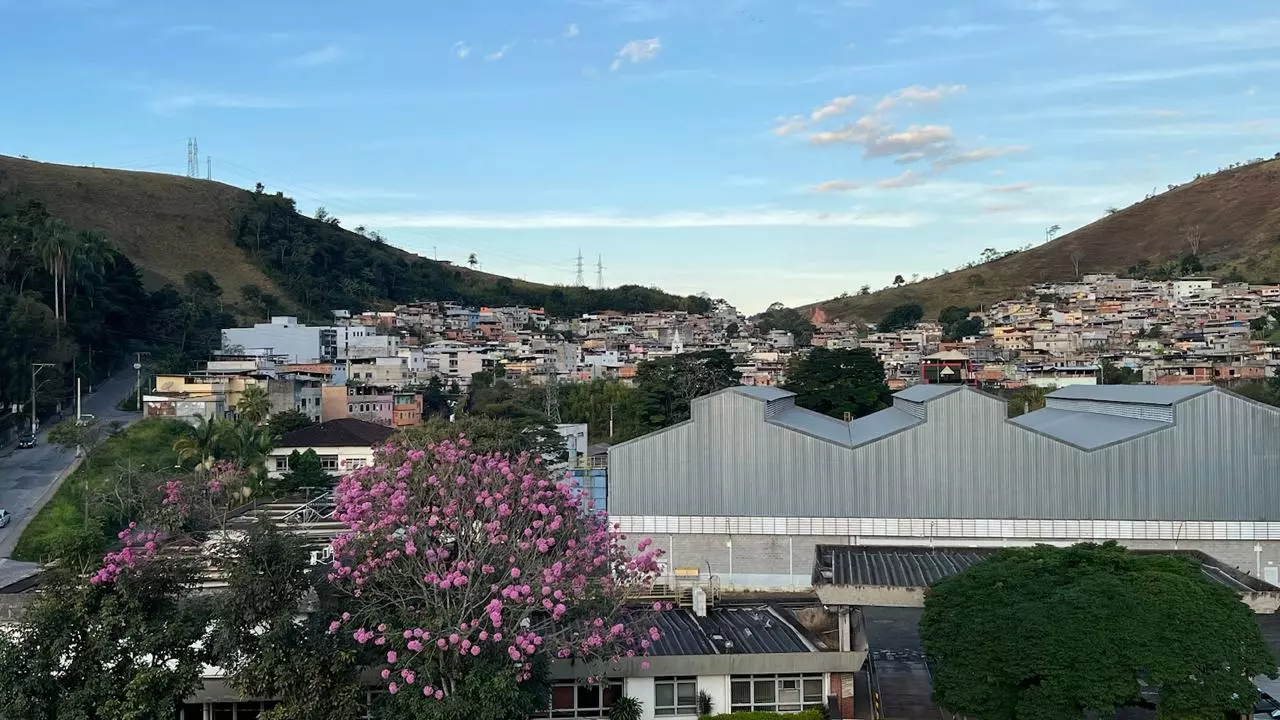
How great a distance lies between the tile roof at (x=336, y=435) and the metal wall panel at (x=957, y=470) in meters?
17.6

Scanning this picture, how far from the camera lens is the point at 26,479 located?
36375 millimetres

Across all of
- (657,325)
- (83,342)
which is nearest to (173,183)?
(657,325)

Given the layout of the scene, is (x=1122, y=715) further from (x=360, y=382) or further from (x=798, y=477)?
(x=360, y=382)

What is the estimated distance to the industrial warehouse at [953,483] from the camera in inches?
976

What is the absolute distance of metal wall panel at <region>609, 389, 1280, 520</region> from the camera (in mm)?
24797

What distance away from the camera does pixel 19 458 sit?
1537 inches

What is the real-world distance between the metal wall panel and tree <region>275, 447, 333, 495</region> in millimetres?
15372

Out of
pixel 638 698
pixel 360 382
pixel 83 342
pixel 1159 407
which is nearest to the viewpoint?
pixel 638 698

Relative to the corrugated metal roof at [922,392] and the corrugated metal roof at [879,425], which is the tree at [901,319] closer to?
the corrugated metal roof at [922,392]

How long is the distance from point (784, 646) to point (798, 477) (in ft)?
40.1

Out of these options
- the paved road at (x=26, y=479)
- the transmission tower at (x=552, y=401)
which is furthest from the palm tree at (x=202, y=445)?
the transmission tower at (x=552, y=401)

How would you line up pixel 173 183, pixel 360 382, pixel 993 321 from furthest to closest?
1. pixel 173 183
2. pixel 993 321
3. pixel 360 382

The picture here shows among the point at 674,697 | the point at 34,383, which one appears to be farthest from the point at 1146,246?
the point at 674,697

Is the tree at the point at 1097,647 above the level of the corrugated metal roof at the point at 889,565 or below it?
above
